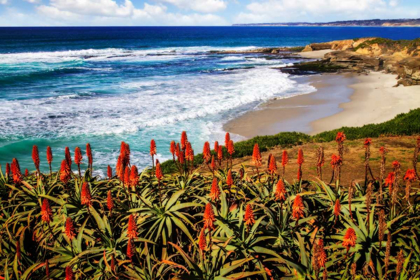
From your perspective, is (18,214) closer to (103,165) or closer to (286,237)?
(286,237)

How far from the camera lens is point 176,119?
20.1m

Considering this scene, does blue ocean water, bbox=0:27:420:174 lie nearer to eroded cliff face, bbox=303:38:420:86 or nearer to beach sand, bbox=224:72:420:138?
beach sand, bbox=224:72:420:138

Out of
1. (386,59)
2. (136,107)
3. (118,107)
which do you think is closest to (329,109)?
(136,107)

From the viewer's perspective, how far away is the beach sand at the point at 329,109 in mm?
18344

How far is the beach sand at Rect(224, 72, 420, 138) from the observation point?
722 inches

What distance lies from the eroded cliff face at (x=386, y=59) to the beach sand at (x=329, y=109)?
5.59 feet

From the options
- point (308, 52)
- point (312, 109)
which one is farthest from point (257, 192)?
point (308, 52)

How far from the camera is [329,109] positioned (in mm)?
22016

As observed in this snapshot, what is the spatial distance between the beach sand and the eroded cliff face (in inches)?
67.1

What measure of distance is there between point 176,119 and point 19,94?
638 inches

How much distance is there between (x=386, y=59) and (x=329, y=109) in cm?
2830

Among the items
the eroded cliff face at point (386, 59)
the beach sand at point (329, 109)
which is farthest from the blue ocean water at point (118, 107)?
the eroded cliff face at point (386, 59)

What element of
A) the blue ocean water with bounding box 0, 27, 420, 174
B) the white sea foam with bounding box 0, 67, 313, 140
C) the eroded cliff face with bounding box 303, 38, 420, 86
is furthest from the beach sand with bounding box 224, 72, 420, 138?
the white sea foam with bounding box 0, 67, 313, 140

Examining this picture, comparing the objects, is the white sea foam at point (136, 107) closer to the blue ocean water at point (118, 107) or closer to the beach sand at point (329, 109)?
the blue ocean water at point (118, 107)
